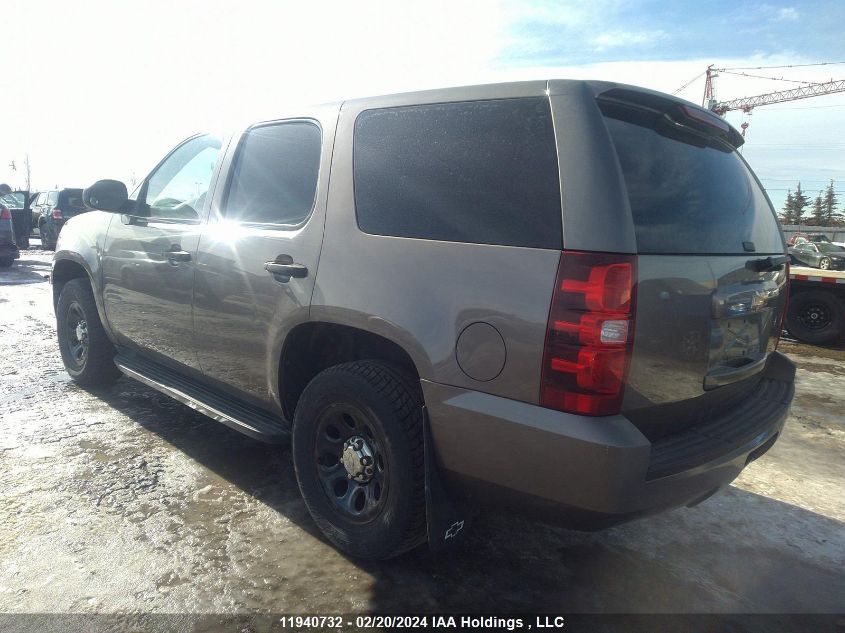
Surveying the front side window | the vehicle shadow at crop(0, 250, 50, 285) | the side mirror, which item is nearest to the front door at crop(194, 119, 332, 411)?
the front side window

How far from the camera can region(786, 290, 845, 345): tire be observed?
7.60m

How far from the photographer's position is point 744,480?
358 centimetres

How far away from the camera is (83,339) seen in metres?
4.63

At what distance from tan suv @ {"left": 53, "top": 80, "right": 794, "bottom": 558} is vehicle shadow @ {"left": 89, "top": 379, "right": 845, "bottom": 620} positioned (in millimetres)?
251

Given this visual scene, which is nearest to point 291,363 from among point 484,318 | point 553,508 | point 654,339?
point 484,318

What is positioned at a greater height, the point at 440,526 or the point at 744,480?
the point at 440,526

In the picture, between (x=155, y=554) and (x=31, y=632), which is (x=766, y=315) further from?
(x=31, y=632)

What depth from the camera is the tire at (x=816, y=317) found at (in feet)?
24.9

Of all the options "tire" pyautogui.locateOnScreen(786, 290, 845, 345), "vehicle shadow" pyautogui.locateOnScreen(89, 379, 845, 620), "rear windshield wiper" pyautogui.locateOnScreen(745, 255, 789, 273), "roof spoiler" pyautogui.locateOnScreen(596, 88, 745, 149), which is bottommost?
"vehicle shadow" pyautogui.locateOnScreen(89, 379, 845, 620)

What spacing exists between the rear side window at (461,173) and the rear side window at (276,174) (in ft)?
1.06

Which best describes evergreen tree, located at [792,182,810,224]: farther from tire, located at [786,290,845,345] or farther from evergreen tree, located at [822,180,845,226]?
tire, located at [786,290,845,345]

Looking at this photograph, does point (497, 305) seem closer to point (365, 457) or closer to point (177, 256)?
point (365, 457)

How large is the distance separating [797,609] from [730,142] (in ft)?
6.31

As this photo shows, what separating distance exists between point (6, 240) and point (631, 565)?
43.4ft
